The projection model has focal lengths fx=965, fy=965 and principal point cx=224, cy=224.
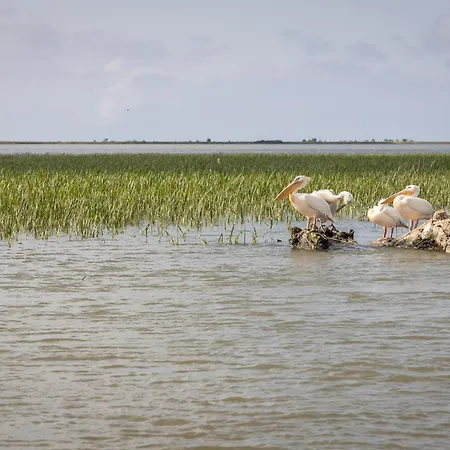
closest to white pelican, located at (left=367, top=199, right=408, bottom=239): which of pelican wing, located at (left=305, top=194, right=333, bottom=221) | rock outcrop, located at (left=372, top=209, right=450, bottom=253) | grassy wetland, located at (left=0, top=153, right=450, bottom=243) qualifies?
rock outcrop, located at (left=372, top=209, right=450, bottom=253)

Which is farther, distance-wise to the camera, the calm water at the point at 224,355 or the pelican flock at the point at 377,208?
the pelican flock at the point at 377,208

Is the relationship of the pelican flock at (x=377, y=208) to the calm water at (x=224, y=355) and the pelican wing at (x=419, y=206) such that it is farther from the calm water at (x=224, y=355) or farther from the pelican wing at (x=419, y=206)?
the calm water at (x=224, y=355)

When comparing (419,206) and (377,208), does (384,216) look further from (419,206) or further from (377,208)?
(419,206)

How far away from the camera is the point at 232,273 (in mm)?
10703

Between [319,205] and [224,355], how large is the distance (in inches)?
282

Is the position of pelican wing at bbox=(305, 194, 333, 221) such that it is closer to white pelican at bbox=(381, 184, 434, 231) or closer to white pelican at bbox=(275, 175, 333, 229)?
white pelican at bbox=(275, 175, 333, 229)

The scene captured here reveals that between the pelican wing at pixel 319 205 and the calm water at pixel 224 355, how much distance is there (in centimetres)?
215

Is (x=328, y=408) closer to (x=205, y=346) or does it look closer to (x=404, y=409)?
(x=404, y=409)

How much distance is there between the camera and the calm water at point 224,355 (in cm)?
496

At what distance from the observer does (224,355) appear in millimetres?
6570

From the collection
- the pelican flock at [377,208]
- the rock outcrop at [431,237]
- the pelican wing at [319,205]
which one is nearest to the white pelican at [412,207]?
the pelican flock at [377,208]

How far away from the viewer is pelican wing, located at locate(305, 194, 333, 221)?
13.5 meters

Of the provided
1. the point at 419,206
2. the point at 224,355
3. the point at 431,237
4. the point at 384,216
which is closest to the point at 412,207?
the point at 419,206

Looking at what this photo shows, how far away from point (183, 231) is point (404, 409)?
1020cm
